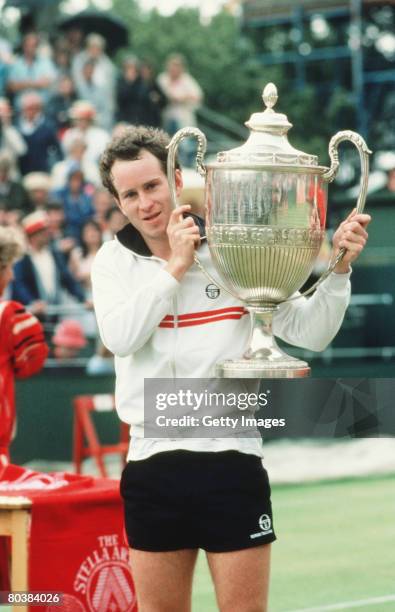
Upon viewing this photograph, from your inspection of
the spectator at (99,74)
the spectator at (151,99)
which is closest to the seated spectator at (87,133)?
the spectator at (99,74)

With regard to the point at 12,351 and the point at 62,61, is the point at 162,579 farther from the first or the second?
the point at 62,61

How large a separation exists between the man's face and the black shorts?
0.50 m

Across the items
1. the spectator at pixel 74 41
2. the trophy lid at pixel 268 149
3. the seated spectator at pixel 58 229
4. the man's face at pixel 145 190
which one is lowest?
the man's face at pixel 145 190

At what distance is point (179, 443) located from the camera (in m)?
2.80

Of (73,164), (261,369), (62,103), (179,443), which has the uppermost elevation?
(62,103)

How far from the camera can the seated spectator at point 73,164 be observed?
1047cm

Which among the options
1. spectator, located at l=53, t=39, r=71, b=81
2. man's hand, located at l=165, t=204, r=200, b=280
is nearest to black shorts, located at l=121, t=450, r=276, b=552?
man's hand, located at l=165, t=204, r=200, b=280

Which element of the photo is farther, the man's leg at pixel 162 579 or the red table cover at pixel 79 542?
the red table cover at pixel 79 542

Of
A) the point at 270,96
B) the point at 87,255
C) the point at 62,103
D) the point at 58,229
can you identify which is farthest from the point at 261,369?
the point at 62,103

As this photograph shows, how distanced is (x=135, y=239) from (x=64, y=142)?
821cm

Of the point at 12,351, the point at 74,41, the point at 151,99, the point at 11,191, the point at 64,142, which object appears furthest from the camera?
the point at 74,41

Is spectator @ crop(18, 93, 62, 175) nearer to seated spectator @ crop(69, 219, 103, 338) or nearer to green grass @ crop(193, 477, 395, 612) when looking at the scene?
seated spectator @ crop(69, 219, 103, 338)

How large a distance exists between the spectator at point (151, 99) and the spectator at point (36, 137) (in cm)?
127

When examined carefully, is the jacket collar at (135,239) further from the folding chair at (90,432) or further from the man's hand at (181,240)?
the folding chair at (90,432)
